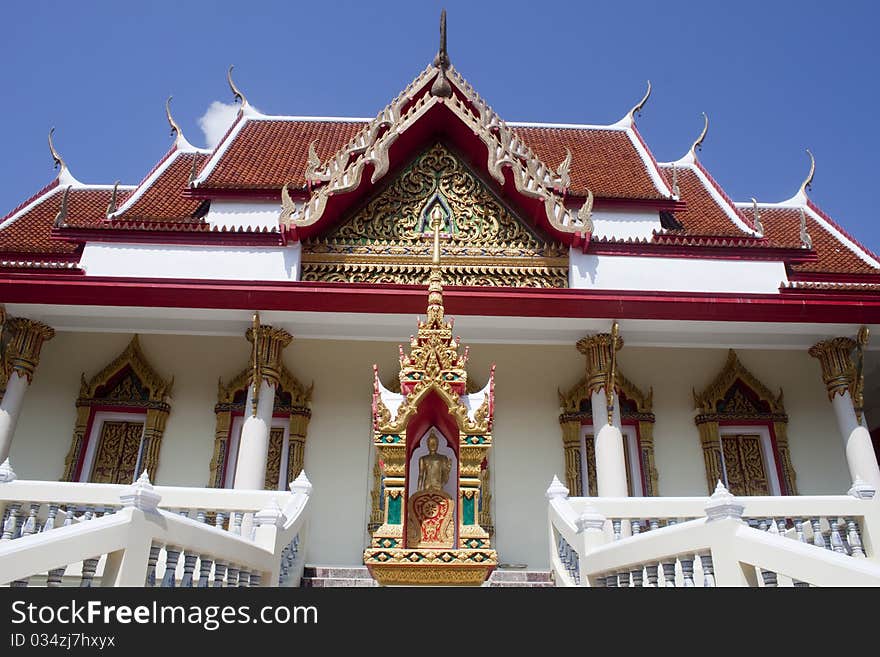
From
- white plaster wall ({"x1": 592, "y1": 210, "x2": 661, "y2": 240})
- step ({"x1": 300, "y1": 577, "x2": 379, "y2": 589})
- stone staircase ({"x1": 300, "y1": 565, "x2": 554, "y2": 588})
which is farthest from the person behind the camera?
white plaster wall ({"x1": 592, "y1": 210, "x2": 661, "y2": 240})

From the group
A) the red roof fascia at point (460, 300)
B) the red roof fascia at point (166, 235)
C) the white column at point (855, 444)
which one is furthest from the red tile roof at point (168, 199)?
the white column at point (855, 444)

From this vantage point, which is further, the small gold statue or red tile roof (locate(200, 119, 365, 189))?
red tile roof (locate(200, 119, 365, 189))

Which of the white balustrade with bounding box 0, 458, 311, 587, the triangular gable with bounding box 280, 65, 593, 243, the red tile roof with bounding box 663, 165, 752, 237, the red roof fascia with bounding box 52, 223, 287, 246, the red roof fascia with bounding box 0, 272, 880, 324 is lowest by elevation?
the white balustrade with bounding box 0, 458, 311, 587

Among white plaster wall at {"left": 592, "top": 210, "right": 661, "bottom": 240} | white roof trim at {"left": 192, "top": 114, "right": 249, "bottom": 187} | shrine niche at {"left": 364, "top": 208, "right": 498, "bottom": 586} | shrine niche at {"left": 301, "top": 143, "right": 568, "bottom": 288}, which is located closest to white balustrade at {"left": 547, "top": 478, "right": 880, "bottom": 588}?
shrine niche at {"left": 364, "top": 208, "right": 498, "bottom": 586}

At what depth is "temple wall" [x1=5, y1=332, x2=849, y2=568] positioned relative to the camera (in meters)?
7.64

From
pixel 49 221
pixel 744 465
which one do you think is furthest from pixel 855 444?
pixel 49 221

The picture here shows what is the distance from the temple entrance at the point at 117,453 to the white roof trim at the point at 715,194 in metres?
7.41

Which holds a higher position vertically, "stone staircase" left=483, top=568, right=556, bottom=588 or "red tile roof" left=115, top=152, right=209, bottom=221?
"red tile roof" left=115, top=152, right=209, bottom=221

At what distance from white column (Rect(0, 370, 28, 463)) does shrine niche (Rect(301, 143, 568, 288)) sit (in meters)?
2.81

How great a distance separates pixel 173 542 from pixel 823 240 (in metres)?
9.48

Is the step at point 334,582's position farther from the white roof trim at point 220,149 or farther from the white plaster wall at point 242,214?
the white roof trim at point 220,149

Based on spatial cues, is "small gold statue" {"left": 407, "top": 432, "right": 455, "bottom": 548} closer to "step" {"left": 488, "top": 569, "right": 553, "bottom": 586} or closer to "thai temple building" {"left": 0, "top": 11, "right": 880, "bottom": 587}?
"step" {"left": 488, "top": 569, "right": 553, "bottom": 586}

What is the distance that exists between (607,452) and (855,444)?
2.32 metres

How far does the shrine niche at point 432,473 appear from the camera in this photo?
3.78 meters
